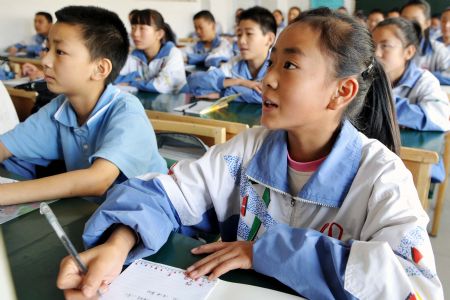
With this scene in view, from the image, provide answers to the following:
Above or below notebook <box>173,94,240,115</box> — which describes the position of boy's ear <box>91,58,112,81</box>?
above

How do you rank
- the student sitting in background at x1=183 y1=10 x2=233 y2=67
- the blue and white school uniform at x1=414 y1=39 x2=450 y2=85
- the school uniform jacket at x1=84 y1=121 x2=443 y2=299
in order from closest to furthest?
the school uniform jacket at x1=84 y1=121 x2=443 y2=299 → the blue and white school uniform at x1=414 y1=39 x2=450 y2=85 → the student sitting in background at x1=183 y1=10 x2=233 y2=67

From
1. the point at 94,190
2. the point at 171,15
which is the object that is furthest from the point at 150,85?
the point at 171,15

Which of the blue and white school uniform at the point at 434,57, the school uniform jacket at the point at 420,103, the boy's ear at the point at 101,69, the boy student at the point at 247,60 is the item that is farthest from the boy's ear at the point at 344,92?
the blue and white school uniform at the point at 434,57

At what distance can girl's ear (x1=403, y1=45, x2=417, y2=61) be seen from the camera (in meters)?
2.08

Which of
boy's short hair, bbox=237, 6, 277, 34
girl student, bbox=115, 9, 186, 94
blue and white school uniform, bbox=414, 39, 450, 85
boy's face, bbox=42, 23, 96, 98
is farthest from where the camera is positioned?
A: blue and white school uniform, bbox=414, 39, 450, 85

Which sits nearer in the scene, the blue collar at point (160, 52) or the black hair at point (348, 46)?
the black hair at point (348, 46)

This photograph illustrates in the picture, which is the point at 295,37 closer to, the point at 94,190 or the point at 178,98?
the point at 94,190

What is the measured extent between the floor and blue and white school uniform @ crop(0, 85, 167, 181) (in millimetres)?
1389

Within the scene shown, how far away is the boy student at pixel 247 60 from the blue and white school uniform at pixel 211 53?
132cm

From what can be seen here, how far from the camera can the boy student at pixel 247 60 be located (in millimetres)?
2564

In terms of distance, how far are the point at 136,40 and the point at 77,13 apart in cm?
180

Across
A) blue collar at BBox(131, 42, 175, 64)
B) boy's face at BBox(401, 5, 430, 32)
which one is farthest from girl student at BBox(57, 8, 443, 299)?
boy's face at BBox(401, 5, 430, 32)

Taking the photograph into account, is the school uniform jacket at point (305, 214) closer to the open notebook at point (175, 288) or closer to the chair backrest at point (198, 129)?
the open notebook at point (175, 288)

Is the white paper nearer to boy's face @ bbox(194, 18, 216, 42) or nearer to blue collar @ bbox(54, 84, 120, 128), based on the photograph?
blue collar @ bbox(54, 84, 120, 128)
